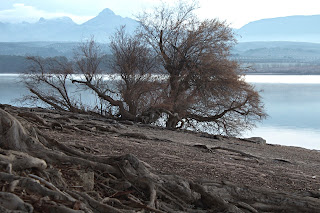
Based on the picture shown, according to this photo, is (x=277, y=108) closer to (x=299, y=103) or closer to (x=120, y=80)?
(x=299, y=103)

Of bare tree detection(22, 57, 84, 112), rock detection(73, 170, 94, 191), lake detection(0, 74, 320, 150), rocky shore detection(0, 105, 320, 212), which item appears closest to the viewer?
rocky shore detection(0, 105, 320, 212)

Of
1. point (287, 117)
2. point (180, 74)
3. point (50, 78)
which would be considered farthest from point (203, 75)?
point (287, 117)

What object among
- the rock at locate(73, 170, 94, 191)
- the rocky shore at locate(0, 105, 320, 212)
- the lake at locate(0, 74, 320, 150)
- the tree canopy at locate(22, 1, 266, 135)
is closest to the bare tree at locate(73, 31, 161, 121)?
the tree canopy at locate(22, 1, 266, 135)

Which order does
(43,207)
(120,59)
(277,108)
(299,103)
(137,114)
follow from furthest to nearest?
(299,103) → (277,108) → (120,59) → (137,114) → (43,207)

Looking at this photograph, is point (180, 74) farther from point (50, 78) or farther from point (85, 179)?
point (85, 179)

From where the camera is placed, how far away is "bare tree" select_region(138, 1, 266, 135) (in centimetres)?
2183

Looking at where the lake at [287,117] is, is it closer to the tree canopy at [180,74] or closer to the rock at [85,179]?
the tree canopy at [180,74]

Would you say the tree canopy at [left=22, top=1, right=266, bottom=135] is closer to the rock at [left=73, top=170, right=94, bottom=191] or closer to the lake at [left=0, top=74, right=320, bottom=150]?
the lake at [left=0, top=74, right=320, bottom=150]

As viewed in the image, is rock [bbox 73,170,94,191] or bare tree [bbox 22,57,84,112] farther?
bare tree [bbox 22,57,84,112]

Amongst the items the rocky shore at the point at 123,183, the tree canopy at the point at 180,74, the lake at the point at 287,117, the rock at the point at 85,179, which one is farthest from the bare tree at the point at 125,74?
the rock at the point at 85,179

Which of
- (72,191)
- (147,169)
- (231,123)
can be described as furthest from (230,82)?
(72,191)

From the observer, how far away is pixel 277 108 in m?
40.2

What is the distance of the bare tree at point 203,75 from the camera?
71.6ft

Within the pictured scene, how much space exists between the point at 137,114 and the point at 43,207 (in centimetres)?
1658
